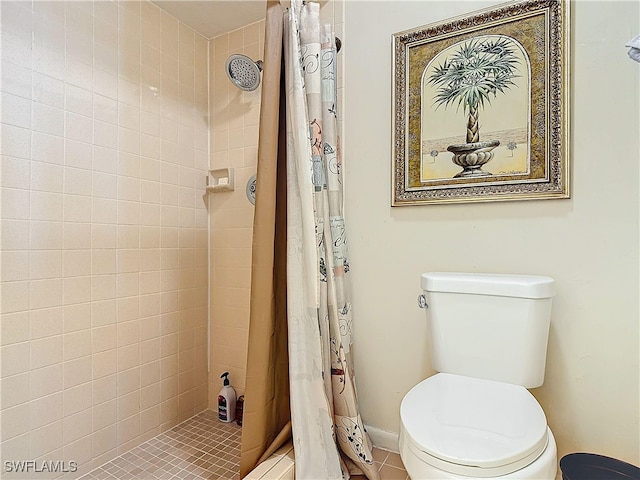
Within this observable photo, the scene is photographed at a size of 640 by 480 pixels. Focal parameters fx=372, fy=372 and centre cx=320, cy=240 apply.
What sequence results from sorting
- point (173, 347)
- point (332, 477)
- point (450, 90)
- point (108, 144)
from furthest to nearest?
point (173, 347), point (108, 144), point (450, 90), point (332, 477)

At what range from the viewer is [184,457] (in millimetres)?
1628

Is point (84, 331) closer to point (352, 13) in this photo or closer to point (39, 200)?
point (39, 200)

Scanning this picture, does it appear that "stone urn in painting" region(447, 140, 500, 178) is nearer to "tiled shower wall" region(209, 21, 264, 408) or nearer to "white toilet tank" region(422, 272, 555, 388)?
"white toilet tank" region(422, 272, 555, 388)

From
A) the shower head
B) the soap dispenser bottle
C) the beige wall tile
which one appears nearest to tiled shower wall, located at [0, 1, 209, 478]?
the beige wall tile

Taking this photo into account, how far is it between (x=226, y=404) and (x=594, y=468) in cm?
157

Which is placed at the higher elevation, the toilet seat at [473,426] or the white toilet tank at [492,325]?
the white toilet tank at [492,325]

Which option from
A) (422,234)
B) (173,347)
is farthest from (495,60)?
(173,347)

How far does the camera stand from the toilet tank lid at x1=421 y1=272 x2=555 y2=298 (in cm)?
119

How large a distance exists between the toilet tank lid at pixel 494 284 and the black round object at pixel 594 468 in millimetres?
542

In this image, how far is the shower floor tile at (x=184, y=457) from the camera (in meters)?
1.51

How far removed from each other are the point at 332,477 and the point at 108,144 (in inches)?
64.6

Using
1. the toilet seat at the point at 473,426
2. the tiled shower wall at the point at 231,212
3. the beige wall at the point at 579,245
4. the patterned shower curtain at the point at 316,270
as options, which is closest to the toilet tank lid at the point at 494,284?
the beige wall at the point at 579,245

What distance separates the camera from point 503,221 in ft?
4.61

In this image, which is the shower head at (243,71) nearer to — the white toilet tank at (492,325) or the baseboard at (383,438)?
the white toilet tank at (492,325)
